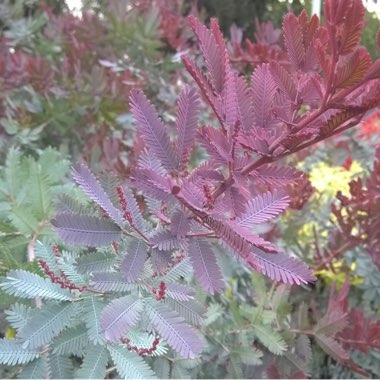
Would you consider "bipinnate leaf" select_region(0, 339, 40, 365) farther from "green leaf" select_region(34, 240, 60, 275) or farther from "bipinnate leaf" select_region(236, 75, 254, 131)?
"bipinnate leaf" select_region(236, 75, 254, 131)

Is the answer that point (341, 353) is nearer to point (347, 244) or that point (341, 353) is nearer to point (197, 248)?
point (347, 244)

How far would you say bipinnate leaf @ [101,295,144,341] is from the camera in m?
0.64

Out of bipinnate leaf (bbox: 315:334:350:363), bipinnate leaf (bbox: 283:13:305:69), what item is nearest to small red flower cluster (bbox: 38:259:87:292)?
bipinnate leaf (bbox: 283:13:305:69)

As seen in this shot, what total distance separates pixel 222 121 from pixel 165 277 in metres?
0.31

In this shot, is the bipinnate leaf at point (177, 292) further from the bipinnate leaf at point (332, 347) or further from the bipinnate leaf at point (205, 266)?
the bipinnate leaf at point (332, 347)

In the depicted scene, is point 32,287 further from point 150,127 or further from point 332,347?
point 332,347

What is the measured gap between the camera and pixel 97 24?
8.47ft

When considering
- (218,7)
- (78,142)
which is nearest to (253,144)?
(78,142)

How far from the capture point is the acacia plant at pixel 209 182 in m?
0.59

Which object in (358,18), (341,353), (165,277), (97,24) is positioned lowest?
(341,353)

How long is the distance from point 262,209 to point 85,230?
0.25m

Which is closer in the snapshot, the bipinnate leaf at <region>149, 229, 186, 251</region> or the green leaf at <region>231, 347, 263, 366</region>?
the bipinnate leaf at <region>149, 229, 186, 251</region>

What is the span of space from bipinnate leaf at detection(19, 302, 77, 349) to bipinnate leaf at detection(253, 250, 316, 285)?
330 mm

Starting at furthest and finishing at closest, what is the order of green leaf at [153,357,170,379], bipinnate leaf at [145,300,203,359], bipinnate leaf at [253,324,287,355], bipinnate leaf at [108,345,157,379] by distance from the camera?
bipinnate leaf at [253,324,287,355], green leaf at [153,357,170,379], bipinnate leaf at [108,345,157,379], bipinnate leaf at [145,300,203,359]
